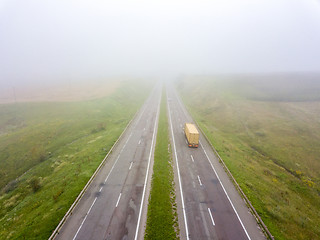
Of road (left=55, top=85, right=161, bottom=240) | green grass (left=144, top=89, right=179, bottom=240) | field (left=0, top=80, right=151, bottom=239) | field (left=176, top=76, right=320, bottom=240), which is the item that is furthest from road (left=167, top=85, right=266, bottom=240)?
field (left=0, top=80, right=151, bottom=239)

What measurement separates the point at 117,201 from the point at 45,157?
24665 millimetres

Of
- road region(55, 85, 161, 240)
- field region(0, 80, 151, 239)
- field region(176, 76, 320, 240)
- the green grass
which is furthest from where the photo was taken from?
field region(176, 76, 320, 240)

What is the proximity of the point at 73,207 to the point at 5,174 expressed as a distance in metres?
23.3

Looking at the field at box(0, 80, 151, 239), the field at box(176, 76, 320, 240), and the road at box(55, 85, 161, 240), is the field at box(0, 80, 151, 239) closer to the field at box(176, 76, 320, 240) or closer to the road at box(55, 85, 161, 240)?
the road at box(55, 85, 161, 240)

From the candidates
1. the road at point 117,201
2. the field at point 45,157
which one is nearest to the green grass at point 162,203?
the road at point 117,201

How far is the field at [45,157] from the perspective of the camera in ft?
61.5

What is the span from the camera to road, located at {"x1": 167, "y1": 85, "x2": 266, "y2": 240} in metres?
16.1

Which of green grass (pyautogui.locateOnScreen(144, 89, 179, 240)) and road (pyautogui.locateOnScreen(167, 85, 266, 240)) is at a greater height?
green grass (pyautogui.locateOnScreen(144, 89, 179, 240))

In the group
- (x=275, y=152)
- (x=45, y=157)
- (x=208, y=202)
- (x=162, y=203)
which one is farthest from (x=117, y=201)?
(x=275, y=152)

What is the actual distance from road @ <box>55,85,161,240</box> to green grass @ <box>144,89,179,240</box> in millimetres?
880

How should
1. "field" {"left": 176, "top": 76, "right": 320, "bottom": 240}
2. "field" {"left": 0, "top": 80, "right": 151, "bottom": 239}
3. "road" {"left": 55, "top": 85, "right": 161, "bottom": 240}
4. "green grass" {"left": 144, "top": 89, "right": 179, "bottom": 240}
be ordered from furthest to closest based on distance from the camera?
"field" {"left": 176, "top": 76, "right": 320, "bottom": 240}, "field" {"left": 0, "top": 80, "right": 151, "bottom": 239}, "road" {"left": 55, "top": 85, "right": 161, "bottom": 240}, "green grass" {"left": 144, "top": 89, "right": 179, "bottom": 240}

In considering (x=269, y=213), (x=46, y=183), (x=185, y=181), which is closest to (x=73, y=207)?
(x=46, y=183)

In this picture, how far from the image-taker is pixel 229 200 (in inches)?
798

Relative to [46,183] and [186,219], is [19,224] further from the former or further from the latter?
[186,219]
